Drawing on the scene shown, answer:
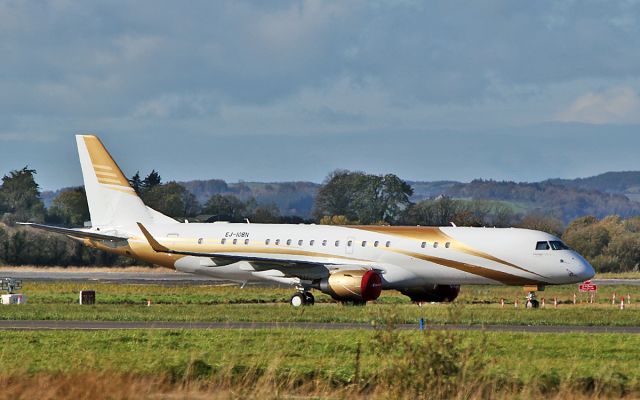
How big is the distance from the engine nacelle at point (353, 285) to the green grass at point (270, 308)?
24.7 inches

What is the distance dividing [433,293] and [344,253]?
439 cm

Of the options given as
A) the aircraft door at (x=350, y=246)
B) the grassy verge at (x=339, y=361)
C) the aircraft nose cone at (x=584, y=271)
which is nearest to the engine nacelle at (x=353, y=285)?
the aircraft door at (x=350, y=246)

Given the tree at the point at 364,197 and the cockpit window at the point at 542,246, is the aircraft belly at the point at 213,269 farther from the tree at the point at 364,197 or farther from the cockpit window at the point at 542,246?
Result: the tree at the point at 364,197

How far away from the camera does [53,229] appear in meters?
57.6

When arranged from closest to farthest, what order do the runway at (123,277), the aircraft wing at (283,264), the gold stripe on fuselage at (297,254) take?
the gold stripe on fuselage at (297,254) → the aircraft wing at (283,264) → the runway at (123,277)

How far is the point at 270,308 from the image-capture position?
4894 cm

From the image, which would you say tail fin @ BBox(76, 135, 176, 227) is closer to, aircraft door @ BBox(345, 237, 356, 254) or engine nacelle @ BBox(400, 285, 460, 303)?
aircraft door @ BBox(345, 237, 356, 254)

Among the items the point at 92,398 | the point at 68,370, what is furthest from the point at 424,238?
the point at 92,398

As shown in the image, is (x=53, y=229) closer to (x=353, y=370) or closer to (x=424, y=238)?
(x=424, y=238)

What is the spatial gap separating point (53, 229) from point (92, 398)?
39.1 meters

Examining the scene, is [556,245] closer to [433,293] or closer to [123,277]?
[433,293]

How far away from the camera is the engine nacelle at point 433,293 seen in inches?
2101

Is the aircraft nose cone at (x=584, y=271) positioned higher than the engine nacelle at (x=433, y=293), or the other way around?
the aircraft nose cone at (x=584, y=271)

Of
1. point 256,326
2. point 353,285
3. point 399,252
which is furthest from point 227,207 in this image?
point 256,326
